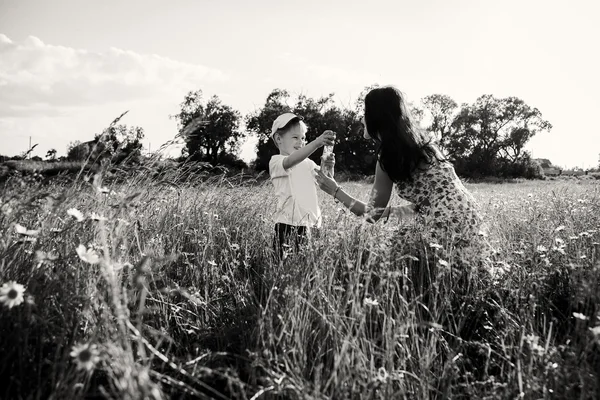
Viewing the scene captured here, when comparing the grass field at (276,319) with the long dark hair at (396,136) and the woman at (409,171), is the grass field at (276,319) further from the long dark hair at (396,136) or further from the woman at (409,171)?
the long dark hair at (396,136)

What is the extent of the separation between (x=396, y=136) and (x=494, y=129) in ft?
181

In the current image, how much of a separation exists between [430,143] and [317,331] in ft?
6.23

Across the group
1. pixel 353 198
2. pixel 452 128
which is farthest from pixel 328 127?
pixel 353 198

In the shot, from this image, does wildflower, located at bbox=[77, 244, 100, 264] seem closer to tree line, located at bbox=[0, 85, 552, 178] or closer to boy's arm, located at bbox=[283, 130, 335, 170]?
boy's arm, located at bbox=[283, 130, 335, 170]

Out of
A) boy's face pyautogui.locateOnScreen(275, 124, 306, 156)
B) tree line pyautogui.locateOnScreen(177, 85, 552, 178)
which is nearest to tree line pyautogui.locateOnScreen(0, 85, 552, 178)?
tree line pyautogui.locateOnScreen(177, 85, 552, 178)

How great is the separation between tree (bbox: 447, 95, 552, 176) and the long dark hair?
50.7 m

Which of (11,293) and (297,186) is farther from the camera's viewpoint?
(297,186)

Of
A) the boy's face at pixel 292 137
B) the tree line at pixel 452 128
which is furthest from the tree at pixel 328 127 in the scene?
the boy's face at pixel 292 137

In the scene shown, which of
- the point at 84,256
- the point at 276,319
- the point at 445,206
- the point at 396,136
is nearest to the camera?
the point at 84,256

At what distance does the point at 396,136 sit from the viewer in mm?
3113

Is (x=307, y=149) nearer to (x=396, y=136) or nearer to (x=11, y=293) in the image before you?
(x=396, y=136)

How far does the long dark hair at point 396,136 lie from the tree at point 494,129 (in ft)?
166

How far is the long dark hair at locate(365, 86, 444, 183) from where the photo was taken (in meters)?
3.09

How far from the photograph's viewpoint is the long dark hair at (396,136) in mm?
3094
